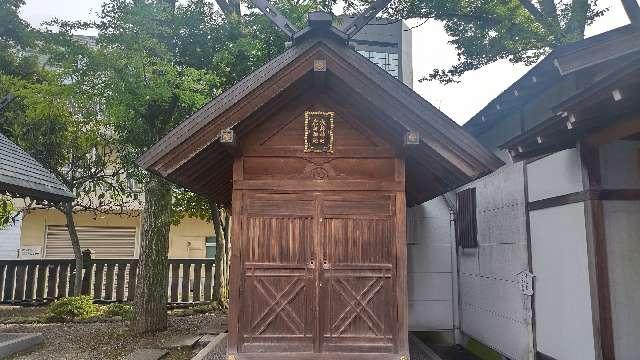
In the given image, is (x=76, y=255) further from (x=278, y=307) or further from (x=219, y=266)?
(x=278, y=307)

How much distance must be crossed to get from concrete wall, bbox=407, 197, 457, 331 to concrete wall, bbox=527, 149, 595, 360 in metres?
3.35

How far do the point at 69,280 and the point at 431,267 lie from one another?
10736 millimetres

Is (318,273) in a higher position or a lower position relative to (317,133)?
lower

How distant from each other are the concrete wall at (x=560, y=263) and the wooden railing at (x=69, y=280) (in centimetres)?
1023

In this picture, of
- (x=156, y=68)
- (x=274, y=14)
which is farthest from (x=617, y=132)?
(x=156, y=68)

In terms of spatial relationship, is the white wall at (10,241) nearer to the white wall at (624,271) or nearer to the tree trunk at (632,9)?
the white wall at (624,271)

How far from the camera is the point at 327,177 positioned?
19.9 ft

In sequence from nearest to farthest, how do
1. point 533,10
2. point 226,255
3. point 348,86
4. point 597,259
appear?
1. point 597,259
2. point 348,86
3. point 533,10
4. point 226,255

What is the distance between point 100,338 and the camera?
1005cm

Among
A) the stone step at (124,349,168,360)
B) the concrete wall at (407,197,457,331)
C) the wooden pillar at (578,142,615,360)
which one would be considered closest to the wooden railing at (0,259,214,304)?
the stone step at (124,349,168,360)

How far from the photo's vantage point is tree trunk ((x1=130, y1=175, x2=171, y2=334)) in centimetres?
1027

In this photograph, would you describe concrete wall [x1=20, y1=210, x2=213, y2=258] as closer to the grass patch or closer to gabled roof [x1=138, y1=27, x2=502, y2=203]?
the grass patch

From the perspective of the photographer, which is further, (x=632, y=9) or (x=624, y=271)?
(x=632, y=9)

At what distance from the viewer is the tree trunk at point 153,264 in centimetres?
1027
